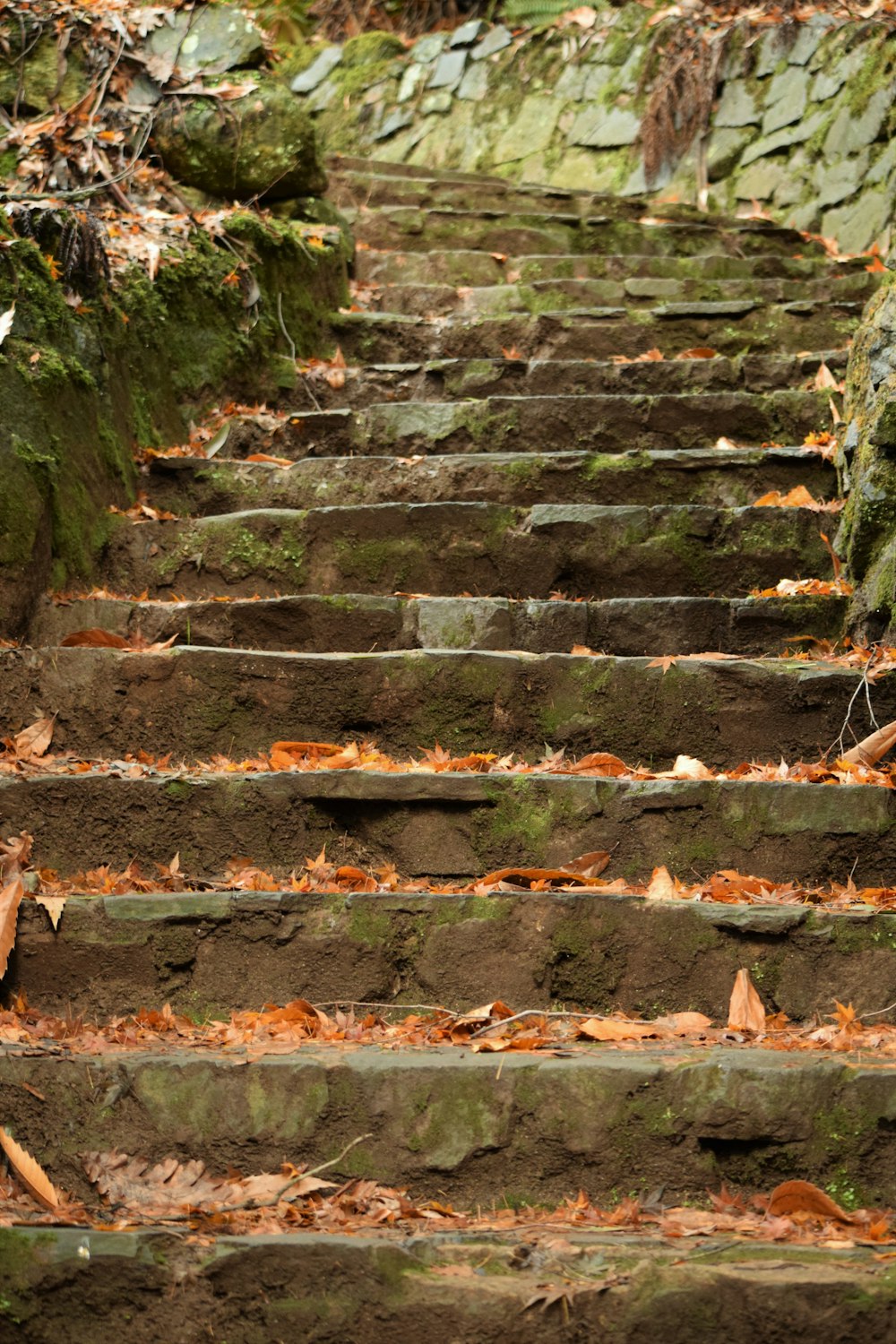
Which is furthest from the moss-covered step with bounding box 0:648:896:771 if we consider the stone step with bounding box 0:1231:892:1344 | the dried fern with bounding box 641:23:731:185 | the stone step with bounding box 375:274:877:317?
the dried fern with bounding box 641:23:731:185

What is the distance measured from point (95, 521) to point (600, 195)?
533 cm

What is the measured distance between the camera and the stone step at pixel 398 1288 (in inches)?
80.7

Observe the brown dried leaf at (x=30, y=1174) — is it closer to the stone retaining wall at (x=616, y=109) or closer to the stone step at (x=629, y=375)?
the stone step at (x=629, y=375)

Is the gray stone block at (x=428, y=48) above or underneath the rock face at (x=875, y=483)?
above

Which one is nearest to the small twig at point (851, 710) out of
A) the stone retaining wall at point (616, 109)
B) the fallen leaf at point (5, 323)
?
the fallen leaf at point (5, 323)

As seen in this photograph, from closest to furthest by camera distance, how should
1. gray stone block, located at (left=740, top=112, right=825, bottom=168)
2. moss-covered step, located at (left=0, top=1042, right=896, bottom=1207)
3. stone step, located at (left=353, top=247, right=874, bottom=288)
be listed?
1. moss-covered step, located at (left=0, top=1042, right=896, bottom=1207)
2. stone step, located at (left=353, top=247, right=874, bottom=288)
3. gray stone block, located at (left=740, top=112, right=825, bottom=168)

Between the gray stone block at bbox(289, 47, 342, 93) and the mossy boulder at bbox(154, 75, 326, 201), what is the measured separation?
5994 mm

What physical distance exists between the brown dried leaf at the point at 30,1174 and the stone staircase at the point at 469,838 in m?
0.09

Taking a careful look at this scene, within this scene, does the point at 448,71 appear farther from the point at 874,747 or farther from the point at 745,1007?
the point at 745,1007

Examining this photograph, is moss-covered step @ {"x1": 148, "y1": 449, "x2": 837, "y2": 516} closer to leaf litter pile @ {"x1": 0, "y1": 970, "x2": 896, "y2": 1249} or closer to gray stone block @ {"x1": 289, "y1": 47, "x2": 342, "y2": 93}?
leaf litter pile @ {"x1": 0, "y1": 970, "x2": 896, "y2": 1249}

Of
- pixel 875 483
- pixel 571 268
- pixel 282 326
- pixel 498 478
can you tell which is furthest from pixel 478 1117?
pixel 571 268

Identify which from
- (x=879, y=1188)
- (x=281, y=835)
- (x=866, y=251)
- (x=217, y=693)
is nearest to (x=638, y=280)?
(x=866, y=251)

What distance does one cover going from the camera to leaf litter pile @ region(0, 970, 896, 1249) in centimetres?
230

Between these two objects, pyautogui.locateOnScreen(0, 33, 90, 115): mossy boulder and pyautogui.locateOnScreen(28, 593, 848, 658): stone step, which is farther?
pyautogui.locateOnScreen(0, 33, 90, 115): mossy boulder
